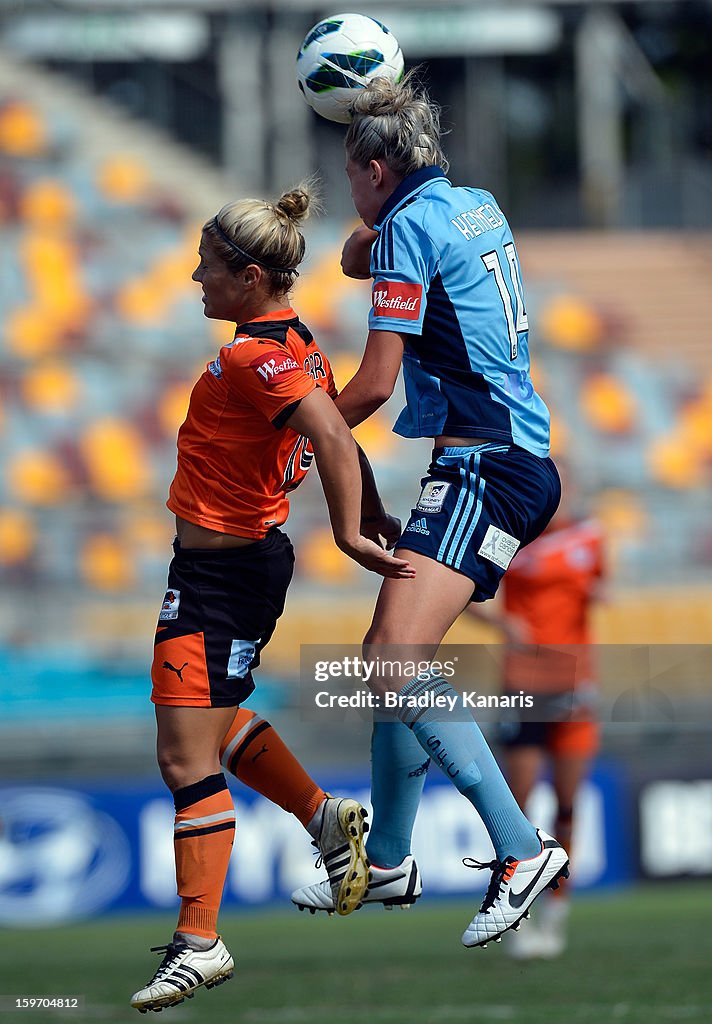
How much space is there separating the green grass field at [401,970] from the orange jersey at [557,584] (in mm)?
1601

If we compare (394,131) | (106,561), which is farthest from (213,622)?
(106,561)

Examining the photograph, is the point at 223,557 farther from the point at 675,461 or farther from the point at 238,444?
the point at 675,461

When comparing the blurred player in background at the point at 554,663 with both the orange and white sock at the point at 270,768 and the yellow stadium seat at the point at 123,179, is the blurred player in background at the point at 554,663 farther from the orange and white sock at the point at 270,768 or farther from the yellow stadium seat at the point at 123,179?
the yellow stadium seat at the point at 123,179

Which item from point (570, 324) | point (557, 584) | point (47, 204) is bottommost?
point (557, 584)

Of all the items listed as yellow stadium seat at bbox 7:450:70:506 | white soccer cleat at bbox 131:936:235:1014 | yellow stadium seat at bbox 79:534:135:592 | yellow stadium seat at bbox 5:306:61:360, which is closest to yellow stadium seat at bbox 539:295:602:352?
yellow stadium seat at bbox 5:306:61:360

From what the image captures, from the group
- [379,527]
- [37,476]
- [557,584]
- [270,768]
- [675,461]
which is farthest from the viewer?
[675,461]

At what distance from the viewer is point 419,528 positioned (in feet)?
14.7

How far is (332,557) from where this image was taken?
1327 centimetres

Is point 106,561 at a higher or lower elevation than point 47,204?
lower

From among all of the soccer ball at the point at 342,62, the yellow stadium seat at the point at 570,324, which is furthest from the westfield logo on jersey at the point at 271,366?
the yellow stadium seat at the point at 570,324

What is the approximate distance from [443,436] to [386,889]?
1.35 m

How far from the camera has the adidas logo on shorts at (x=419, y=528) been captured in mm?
4477

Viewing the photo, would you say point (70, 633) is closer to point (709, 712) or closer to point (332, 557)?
point (332, 557)

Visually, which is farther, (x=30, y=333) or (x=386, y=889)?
(x=30, y=333)
